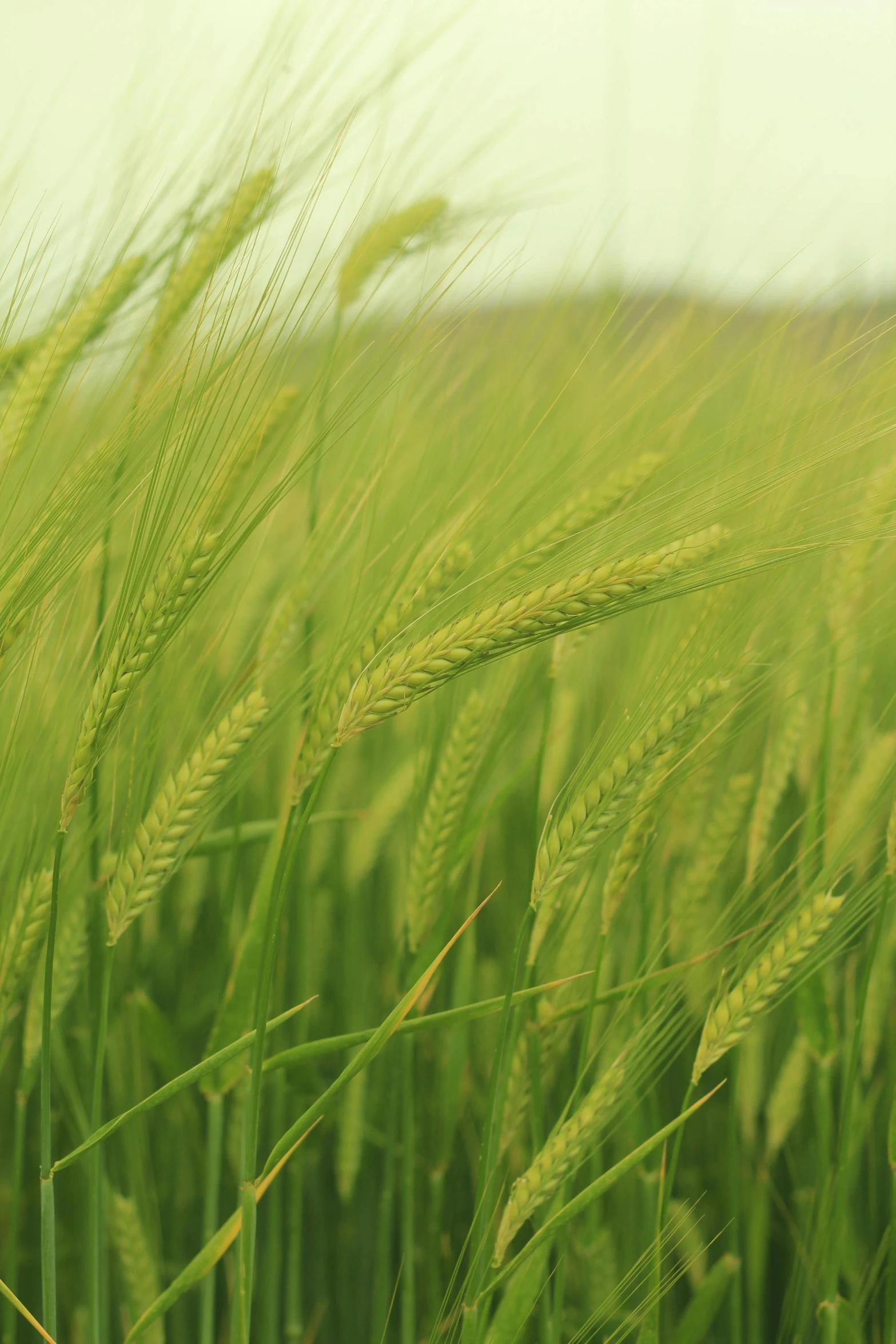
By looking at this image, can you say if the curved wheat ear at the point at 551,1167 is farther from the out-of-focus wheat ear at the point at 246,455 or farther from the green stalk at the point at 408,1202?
the out-of-focus wheat ear at the point at 246,455

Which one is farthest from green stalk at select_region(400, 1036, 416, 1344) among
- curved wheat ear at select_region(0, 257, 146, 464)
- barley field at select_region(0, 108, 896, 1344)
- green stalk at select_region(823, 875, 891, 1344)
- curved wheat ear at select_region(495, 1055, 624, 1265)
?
curved wheat ear at select_region(0, 257, 146, 464)

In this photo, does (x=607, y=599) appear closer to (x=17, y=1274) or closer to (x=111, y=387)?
(x=111, y=387)

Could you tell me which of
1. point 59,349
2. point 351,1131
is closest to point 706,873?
point 351,1131

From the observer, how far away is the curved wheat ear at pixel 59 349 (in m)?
0.69

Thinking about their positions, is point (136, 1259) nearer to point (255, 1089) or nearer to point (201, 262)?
point (255, 1089)

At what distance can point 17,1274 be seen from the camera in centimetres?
85

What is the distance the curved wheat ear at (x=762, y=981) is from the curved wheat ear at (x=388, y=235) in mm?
681

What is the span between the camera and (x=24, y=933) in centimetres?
58

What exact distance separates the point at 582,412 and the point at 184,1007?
665 millimetres

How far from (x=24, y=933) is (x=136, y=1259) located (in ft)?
0.80

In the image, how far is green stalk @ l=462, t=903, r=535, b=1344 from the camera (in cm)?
49

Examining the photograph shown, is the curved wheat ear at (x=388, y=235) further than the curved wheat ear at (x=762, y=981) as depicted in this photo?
Yes

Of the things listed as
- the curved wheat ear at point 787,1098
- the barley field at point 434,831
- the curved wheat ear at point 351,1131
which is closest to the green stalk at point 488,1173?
the barley field at point 434,831

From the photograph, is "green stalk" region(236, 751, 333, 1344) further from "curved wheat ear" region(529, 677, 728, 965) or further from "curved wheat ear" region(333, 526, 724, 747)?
"curved wheat ear" region(529, 677, 728, 965)
